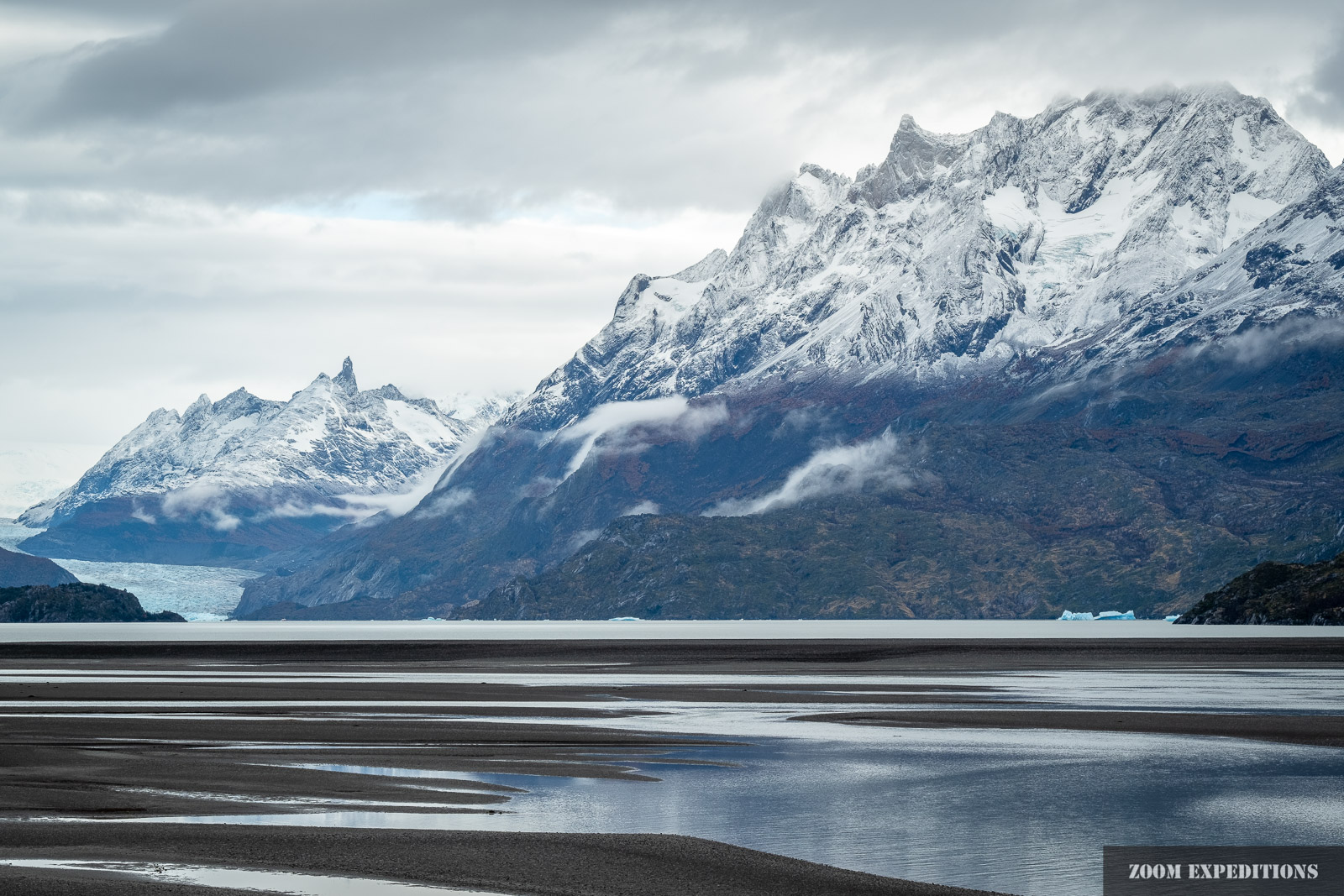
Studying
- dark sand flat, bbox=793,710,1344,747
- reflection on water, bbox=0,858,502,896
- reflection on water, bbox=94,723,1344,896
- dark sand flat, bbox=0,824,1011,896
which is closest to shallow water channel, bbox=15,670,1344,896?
reflection on water, bbox=94,723,1344,896

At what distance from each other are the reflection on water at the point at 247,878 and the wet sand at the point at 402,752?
0.70 metres

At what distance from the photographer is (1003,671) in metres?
142

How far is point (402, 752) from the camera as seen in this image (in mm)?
62219

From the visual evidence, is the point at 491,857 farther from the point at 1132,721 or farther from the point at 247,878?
the point at 1132,721

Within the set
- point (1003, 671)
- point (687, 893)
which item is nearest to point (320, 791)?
point (687, 893)

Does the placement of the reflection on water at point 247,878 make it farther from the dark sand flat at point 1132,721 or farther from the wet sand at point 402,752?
the dark sand flat at point 1132,721

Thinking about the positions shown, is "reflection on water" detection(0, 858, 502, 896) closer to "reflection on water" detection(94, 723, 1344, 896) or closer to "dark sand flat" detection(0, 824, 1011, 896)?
"dark sand flat" detection(0, 824, 1011, 896)

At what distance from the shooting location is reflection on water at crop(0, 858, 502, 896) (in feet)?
113

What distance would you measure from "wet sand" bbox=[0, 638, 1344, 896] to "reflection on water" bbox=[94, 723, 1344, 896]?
1.64 meters

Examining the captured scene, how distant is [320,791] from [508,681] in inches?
2877

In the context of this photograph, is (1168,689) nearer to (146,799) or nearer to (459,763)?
(459,763)

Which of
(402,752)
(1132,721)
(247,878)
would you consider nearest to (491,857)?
(247,878)

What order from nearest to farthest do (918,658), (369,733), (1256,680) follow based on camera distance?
(369,733) → (1256,680) → (918,658)

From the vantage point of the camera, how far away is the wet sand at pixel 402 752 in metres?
37.0
